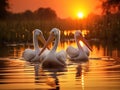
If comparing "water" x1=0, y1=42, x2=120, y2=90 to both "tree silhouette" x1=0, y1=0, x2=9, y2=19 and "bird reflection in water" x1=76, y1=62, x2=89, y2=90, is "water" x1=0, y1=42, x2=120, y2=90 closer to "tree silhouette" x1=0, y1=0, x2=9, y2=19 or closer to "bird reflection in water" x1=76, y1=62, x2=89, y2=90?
"bird reflection in water" x1=76, y1=62, x2=89, y2=90

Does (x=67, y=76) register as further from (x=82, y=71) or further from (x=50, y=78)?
(x=82, y=71)

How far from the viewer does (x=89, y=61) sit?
15.8 m

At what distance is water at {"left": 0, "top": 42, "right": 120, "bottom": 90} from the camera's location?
10.5 metres

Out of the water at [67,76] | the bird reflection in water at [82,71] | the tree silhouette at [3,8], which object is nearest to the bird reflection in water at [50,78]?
the water at [67,76]

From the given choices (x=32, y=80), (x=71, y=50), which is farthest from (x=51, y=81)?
(x=71, y=50)

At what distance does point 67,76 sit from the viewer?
12133mm

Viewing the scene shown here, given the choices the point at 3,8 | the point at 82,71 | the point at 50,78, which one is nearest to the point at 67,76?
the point at 50,78

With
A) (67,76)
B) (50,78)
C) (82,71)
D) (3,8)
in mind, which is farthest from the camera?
(3,8)

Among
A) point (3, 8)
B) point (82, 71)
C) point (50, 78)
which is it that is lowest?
point (50, 78)

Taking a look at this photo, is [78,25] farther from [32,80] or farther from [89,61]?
[32,80]

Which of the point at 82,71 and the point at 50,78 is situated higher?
the point at 82,71

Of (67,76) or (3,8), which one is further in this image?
(3,8)

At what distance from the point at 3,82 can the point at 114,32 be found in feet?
56.7

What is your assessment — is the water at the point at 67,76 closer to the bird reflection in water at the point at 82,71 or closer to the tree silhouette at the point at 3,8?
the bird reflection in water at the point at 82,71
